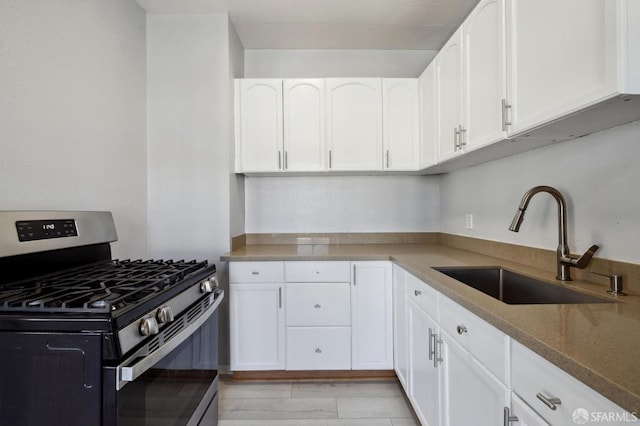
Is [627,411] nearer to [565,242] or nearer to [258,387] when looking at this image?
[565,242]

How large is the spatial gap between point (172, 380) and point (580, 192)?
1758 millimetres

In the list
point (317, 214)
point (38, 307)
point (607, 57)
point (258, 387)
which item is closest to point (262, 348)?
point (258, 387)

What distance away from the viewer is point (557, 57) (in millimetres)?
1074

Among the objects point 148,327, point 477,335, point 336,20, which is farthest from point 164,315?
point 336,20

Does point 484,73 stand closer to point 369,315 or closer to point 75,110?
point 369,315

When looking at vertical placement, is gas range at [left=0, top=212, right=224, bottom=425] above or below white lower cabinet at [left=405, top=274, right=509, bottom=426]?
above

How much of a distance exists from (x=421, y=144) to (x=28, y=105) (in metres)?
2.28

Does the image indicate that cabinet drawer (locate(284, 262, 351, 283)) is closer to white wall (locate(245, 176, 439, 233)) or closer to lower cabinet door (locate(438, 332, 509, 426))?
white wall (locate(245, 176, 439, 233))

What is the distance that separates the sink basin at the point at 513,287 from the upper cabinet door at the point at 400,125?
3.43 feet

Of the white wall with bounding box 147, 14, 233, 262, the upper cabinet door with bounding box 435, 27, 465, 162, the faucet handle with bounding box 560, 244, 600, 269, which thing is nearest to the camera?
the faucet handle with bounding box 560, 244, 600, 269

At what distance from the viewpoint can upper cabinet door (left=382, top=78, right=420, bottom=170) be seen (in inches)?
100

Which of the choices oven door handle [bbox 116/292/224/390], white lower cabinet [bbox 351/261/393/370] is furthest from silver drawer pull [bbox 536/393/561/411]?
white lower cabinet [bbox 351/261/393/370]

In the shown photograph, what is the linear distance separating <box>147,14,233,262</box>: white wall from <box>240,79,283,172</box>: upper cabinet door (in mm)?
182

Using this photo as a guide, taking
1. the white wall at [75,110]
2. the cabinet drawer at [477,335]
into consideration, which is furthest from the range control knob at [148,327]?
the cabinet drawer at [477,335]
